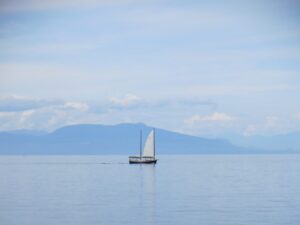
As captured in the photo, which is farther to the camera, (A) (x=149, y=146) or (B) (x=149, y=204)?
(A) (x=149, y=146)

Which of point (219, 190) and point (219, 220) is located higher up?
point (219, 190)

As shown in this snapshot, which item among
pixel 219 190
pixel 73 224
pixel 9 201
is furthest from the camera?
pixel 219 190

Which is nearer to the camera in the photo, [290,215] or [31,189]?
[290,215]

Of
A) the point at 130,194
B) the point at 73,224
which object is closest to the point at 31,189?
the point at 130,194

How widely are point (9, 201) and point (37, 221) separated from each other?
14659mm

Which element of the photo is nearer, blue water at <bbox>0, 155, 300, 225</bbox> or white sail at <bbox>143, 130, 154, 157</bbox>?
blue water at <bbox>0, 155, 300, 225</bbox>

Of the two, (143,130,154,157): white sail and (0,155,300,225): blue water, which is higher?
(143,130,154,157): white sail

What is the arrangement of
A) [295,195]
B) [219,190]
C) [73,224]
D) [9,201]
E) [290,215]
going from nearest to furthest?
[73,224] → [290,215] → [9,201] → [295,195] → [219,190]

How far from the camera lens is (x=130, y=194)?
68438mm

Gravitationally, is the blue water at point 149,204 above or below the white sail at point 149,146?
below

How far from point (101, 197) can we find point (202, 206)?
12.1 metres

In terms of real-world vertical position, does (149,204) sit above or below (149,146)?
below

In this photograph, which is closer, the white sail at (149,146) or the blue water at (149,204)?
the blue water at (149,204)

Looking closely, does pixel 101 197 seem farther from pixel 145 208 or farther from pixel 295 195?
pixel 295 195
